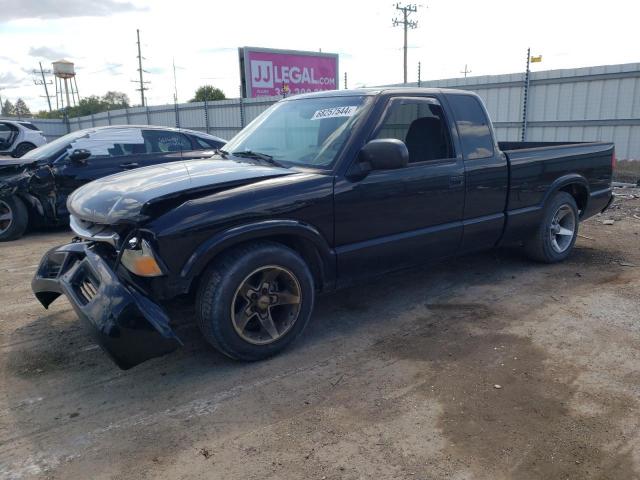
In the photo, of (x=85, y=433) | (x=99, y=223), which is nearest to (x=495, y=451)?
(x=85, y=433)

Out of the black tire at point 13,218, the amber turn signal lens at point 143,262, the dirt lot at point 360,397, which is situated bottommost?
the dirt lot at point 360,397

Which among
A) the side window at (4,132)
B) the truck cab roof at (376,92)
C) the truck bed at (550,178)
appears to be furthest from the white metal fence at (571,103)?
the side window at (4,132)

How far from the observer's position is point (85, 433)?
2.74 m

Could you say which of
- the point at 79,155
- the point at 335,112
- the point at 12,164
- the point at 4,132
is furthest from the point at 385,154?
the point at 4,132

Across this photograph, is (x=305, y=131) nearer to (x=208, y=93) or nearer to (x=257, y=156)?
(x=257, y=156)

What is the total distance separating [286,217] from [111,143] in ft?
18.1

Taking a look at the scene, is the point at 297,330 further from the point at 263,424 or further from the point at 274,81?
the point at 274,81

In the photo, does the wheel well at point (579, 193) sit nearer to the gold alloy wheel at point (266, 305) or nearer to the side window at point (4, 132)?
the gold alloy wheel at point (266, 305)

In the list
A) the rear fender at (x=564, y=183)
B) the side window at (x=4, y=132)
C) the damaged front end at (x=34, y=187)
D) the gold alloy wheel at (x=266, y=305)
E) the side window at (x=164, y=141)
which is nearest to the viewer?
the gold alloy wheel at (x=266, y=305)

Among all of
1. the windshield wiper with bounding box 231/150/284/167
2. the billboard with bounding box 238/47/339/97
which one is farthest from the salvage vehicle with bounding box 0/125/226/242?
the billboard with bounding box 238/47/339/97

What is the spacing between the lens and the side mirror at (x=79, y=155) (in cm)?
721

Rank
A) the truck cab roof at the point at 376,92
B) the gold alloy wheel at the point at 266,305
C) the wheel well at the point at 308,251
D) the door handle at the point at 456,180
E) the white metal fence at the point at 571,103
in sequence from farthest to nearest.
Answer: the white metal fence at the point at 571,103, the door handle at the point at 456,180, the truck cab roof at the point at 376,92, the wheel well at the point at 308,251, the gold alloy wheel at the point at 266,305

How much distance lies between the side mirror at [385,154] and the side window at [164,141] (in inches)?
213

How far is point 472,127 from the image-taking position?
466cm
